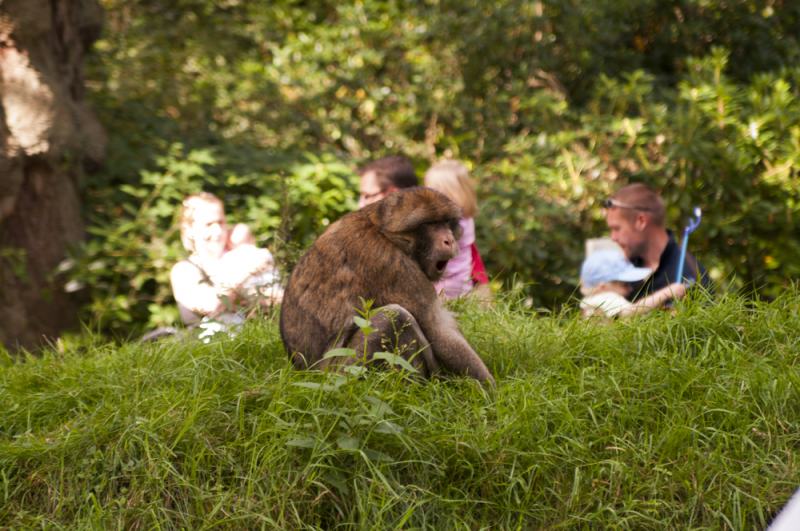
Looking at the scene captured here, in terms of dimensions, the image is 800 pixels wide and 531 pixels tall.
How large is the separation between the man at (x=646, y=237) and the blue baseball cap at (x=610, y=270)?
6 cm

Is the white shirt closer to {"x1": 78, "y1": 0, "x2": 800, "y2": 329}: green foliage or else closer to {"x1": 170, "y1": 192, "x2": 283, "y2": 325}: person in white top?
{"x1": 78, "y1": 0, "x2": 800, "y2": 329}: green foliage

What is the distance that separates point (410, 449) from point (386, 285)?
2.64 feet

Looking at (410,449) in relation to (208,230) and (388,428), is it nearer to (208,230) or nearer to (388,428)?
(388,428)

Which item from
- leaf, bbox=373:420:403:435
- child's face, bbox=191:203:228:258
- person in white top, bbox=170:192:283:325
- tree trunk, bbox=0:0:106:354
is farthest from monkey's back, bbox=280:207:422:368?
tree trunk, bbox=0:0:106:354

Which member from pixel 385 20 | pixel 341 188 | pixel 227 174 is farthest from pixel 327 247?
pixel 385 20

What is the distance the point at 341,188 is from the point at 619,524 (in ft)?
16.7

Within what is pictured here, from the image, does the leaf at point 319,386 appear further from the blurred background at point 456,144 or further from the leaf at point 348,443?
the blurred background at point 456,144

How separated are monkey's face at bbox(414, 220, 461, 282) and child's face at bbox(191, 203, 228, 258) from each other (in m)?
2.50

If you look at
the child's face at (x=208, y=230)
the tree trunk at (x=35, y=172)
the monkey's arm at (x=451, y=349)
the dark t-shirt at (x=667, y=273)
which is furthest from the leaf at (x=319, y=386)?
the tree trunk at (x=35, y=172)

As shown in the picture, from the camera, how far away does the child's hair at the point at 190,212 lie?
21.6ft

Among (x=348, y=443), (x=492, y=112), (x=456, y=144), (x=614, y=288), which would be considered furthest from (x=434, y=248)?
(x=492, y=112)

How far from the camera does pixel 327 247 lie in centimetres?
439

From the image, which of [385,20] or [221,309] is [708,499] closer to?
[221,309]

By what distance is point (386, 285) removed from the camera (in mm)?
4301
